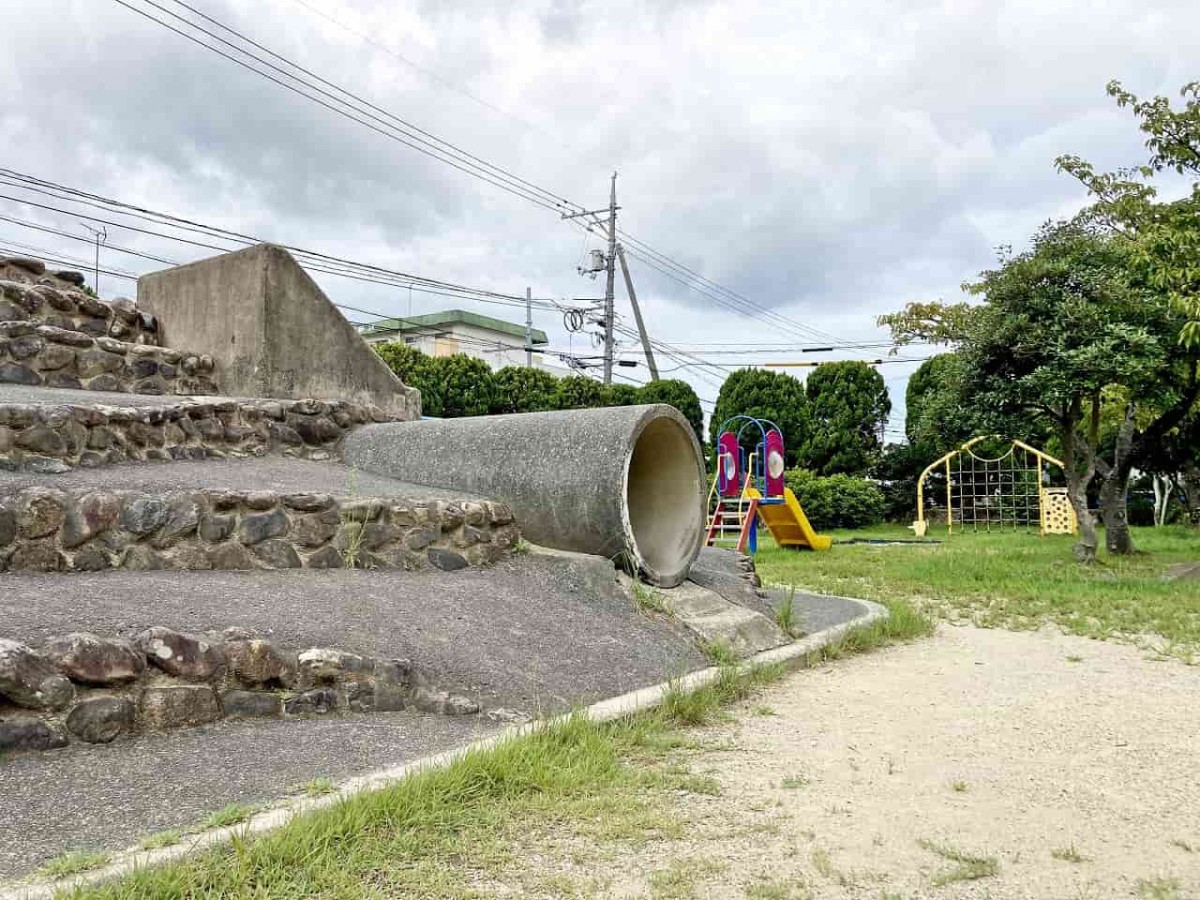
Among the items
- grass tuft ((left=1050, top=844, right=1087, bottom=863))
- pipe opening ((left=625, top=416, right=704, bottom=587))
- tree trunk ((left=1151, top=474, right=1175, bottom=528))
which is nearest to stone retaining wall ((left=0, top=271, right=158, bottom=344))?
pipe opening ((left=625, top=416, right=704, bottom=587))

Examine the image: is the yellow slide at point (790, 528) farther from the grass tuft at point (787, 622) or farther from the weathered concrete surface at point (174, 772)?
the weathered concrete surface at point (174, 772)

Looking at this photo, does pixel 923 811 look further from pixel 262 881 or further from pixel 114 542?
pixel 114 542

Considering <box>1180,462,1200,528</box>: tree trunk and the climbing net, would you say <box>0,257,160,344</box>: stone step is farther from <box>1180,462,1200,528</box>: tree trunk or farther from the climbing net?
<box>1180,462,1200,528</box>: tree trunk

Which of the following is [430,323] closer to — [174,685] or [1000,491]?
[1000,491]

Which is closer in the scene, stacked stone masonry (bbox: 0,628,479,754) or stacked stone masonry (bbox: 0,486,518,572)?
stacked stone masonry (bbox: 0,628,479,754)

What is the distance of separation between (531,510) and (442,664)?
5.46ft

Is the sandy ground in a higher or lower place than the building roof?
lower

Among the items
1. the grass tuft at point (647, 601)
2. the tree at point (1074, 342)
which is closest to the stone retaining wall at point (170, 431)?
the grass tuft at point (647, 601)

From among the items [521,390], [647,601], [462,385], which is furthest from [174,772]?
[521,390]

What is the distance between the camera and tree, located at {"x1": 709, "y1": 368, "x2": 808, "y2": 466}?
20688 millimetres

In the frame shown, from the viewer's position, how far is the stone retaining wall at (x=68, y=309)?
6453 mm

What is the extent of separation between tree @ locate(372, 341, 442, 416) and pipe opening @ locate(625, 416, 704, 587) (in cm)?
992

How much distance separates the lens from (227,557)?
400 cm

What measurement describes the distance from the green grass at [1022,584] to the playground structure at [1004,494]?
376cm
